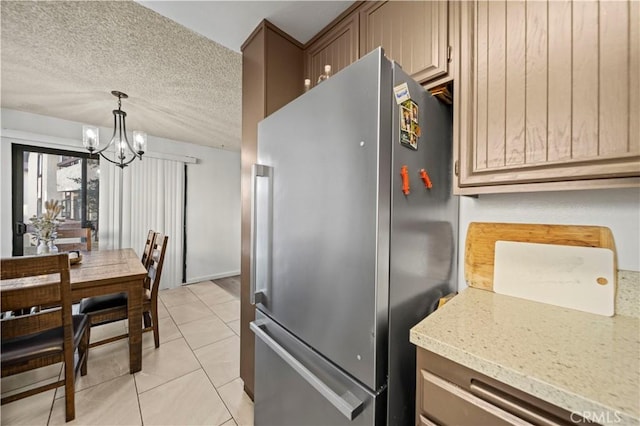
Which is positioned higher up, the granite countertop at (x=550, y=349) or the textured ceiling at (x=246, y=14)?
the textured ceiling at (x=246, y=14)

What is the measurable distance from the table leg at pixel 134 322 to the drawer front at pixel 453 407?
2045mm

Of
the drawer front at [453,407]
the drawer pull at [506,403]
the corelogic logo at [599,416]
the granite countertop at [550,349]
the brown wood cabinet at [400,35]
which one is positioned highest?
the brown wood cabinet at [400,35]

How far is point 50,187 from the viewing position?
121 inches

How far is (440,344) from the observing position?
0.63 m

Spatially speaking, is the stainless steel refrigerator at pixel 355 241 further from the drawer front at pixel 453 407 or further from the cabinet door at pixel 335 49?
the cabinet door at pixel 335 49

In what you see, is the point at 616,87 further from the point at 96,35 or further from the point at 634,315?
the point at 96,35

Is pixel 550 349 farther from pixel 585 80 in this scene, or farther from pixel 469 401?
pixel 585 80

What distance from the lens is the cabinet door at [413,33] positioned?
37.2 inches

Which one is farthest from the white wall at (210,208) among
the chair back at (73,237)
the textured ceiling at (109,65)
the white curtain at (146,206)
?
the chair back at (73,237)

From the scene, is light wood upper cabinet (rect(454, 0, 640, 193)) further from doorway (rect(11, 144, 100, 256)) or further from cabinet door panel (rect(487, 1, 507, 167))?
doorway (rect(11, 144, 100, 256))

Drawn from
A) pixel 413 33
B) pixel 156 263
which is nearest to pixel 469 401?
pixel 413 33

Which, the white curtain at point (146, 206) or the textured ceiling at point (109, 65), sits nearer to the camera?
the textured ceiling at point (109, 65)

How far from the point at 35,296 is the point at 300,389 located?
4.95 ft

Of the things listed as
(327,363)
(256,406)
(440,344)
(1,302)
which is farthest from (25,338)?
(440,344)
